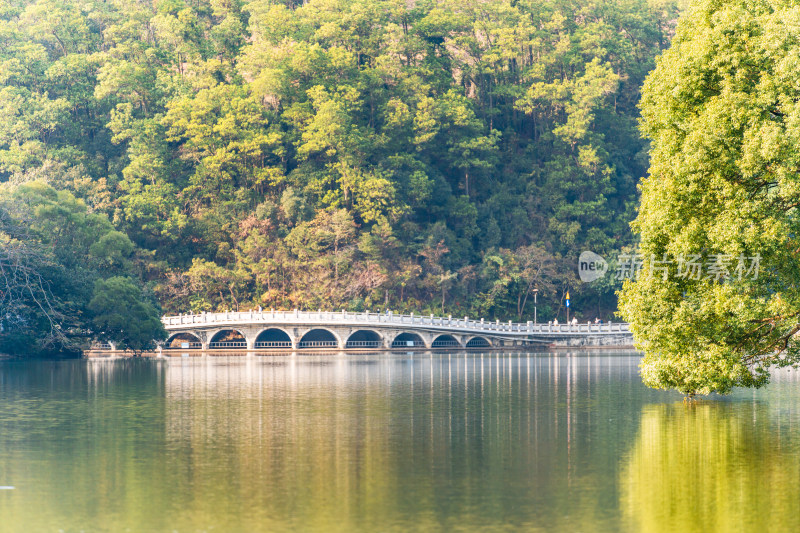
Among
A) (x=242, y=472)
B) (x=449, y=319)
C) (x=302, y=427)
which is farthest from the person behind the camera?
(x=449, y=319)

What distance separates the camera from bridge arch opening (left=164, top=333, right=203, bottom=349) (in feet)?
212

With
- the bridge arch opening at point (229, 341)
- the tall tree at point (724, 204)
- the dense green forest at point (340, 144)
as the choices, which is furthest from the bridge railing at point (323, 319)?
the tall tree at point (724, 204)

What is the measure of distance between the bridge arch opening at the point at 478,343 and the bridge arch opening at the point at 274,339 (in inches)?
467

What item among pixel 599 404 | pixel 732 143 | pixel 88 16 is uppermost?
pixel 88 16

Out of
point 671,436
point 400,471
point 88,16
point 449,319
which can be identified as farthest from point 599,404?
point 88,16

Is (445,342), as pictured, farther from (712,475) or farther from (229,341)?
(712,475)

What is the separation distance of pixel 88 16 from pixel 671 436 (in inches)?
3045

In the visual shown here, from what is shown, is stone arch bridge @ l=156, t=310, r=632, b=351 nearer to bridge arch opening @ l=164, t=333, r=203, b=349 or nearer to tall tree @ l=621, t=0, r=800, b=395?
bridge arch opening @ l=164, t=333, r=203, b=349

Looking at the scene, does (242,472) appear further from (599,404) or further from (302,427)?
(599,404)

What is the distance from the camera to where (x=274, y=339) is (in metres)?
67.2

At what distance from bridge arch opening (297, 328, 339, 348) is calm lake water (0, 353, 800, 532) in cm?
3542

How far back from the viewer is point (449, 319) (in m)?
64.6

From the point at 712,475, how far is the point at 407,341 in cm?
5202

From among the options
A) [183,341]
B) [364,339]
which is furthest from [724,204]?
[183,341]
